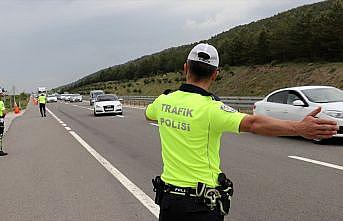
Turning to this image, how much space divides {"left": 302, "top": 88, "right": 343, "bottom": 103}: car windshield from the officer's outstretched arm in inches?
449

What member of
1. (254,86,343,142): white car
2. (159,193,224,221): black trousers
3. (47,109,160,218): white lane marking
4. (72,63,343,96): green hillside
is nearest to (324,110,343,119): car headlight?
(254,86,343,142): white car

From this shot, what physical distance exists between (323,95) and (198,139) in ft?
39.2

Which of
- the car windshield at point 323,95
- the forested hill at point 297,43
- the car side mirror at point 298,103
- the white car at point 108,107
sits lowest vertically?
the white car at point 108,107

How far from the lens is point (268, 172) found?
29.8ft

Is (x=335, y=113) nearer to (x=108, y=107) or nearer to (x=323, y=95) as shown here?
(x=323, y=95)

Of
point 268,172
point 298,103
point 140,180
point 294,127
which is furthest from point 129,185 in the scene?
point 298,103

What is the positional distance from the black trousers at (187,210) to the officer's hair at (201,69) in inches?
28.6

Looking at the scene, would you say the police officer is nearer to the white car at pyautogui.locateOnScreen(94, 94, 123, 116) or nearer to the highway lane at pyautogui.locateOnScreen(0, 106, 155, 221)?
the highway lane at pyautogui.locateOnScreen(0, 106, 155, 221)

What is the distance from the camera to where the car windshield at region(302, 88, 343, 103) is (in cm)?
1372

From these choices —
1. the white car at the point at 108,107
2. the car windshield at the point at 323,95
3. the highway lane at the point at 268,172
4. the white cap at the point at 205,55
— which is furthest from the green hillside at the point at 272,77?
the white cap at the point at 205,55

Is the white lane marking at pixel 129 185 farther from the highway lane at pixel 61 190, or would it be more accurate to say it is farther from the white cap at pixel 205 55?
the white cap at pixel 205 55

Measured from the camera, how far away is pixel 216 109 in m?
2.81

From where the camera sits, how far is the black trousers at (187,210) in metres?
2.83

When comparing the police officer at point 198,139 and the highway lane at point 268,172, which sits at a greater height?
the police officer at point 198,139
